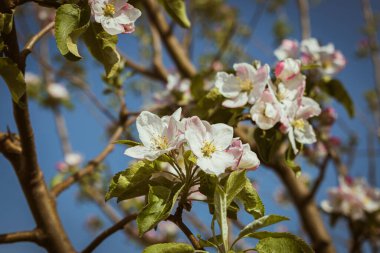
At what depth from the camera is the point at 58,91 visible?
3377 millimetres

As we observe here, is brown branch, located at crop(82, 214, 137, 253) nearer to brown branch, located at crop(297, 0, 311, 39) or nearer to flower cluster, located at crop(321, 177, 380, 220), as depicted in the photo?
flower cluster, located at crop(321, 177, 380, 220)

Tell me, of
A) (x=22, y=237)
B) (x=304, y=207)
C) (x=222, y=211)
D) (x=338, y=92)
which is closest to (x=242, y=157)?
(x=222, y=211)

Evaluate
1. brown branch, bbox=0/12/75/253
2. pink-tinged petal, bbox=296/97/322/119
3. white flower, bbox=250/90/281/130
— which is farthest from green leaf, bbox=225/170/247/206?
brown branch, bbox=0/12/75/253

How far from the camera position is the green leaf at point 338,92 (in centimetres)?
131

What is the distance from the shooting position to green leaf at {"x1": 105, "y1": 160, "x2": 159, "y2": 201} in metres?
0.71

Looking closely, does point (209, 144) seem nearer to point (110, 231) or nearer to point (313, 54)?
point (110, 231)

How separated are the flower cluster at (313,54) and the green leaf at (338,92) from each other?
0.15 ft

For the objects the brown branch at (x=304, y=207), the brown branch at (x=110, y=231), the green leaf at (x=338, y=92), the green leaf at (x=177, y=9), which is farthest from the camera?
the brown branch at (x=304, y=207)

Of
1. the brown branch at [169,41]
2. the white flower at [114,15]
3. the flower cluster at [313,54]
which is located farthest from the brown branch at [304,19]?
the white flower at [114,15]

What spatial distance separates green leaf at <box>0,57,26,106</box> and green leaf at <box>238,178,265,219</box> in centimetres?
41

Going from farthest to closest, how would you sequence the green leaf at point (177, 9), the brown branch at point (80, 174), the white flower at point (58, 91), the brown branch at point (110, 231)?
the white flower at point (58, 91)
the brown branch at point (80, 174)
the green leaf at point (177, 9)
the brown branch at point (110, 231)

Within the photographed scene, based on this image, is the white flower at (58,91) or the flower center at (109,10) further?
the white flower at (58,91)

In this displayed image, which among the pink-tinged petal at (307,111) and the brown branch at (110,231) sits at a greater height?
the pink-tinged petal at (307,111)

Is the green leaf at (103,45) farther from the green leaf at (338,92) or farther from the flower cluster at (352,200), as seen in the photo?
the flower cluster at (352,200)
